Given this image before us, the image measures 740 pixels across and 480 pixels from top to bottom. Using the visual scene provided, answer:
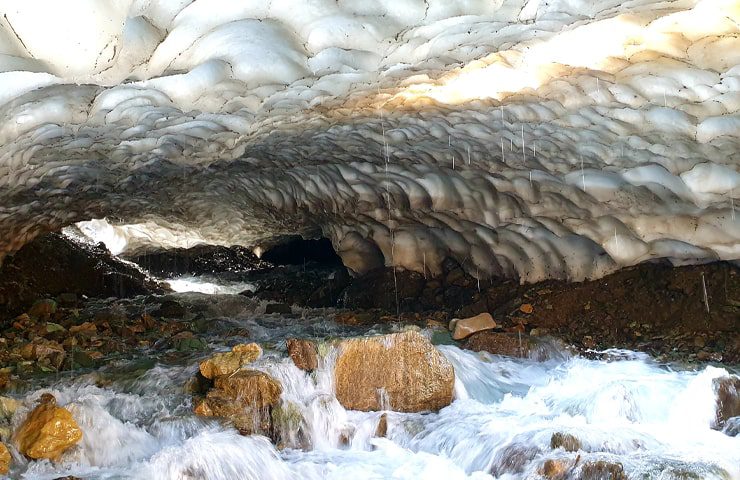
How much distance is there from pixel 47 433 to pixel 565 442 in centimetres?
395

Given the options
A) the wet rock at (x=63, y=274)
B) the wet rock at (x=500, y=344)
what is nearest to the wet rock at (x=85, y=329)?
the wet rock at (x=63, y=274)

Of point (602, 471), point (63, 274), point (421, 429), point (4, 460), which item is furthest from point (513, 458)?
point (63, 274)

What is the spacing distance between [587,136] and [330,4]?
327 cm

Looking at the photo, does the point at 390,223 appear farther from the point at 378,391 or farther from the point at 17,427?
the point at 17,427

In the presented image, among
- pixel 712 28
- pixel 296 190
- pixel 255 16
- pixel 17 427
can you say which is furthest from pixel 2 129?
pixel 296 190

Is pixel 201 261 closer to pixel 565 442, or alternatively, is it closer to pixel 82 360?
pixel 82 360

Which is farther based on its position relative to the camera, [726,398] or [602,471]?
[726,398]

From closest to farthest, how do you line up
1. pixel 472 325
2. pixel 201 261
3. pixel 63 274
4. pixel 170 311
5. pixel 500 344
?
1. pixel 500 344
2. pixel 472 325
3. pixel 170 311
4. pixel 63 274
5. pixel 201 261

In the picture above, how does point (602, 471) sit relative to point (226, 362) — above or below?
below

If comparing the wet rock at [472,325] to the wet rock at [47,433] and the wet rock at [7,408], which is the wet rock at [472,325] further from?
the wet rock at [7,408]

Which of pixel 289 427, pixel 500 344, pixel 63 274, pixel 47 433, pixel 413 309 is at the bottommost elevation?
pixel 289 427

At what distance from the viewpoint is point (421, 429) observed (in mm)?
5680

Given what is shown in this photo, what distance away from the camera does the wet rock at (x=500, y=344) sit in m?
7.70

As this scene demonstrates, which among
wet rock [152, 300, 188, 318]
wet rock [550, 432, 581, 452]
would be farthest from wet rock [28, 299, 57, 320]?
wet rock [550, 432, 581, 452]
